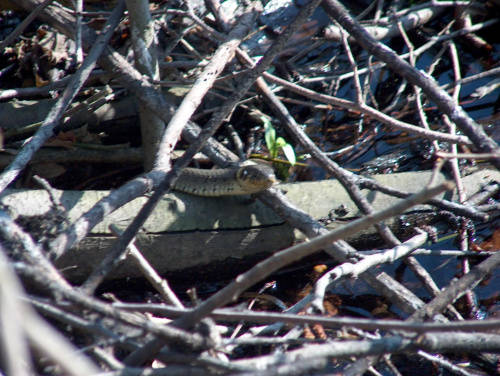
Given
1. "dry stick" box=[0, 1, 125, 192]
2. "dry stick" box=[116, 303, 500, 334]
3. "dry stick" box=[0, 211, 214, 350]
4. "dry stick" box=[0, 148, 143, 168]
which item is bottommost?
"dry stick" box=[116, 303, 500, 334]

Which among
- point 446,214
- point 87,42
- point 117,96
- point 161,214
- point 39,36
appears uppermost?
point 39,36

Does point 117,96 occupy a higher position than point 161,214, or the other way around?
point 117,96

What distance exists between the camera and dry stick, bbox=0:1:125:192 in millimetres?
2570

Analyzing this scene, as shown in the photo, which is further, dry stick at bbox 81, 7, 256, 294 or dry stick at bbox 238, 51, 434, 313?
dry stick at bbox 238, 51, 434, 313

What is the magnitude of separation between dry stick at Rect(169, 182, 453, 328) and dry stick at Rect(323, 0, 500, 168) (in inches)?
73.8

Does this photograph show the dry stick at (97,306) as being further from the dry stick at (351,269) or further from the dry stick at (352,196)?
the dry stick at (352,196)

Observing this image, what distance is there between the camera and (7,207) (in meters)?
2.89

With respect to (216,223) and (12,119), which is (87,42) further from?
(216,223)

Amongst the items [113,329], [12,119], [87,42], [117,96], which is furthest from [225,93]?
[113,329]

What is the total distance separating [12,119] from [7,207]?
1405 mm

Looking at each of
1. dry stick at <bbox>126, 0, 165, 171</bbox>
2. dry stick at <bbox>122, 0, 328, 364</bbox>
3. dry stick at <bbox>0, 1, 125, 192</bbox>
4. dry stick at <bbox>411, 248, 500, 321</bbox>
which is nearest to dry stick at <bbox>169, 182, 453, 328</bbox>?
dry stick at <bbox>122, 0, 328, 364</bbox>

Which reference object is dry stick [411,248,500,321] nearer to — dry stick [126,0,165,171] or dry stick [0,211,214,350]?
dry stick [0,211,214,350]

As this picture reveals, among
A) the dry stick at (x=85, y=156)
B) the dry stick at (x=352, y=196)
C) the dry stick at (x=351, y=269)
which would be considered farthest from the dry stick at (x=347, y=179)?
the dry stick at (x=85, y=156)

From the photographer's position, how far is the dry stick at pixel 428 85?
3008 millimetres
